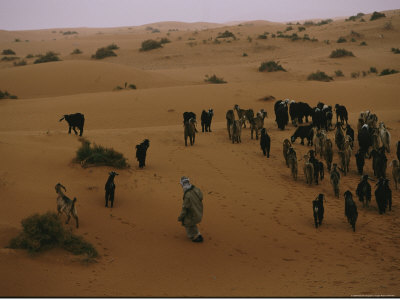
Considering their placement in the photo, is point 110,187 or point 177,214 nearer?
point 110,187

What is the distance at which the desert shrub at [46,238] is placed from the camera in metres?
6.73

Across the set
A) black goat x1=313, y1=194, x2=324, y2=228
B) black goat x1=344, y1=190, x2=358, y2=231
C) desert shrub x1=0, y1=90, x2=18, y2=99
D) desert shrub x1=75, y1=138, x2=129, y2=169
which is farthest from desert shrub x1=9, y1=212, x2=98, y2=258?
desert shrub x1=0, y1=90, x2=18, y2=99

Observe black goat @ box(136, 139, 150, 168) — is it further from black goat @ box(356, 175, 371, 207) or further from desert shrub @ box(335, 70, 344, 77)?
desert shrub @ box(335, 70, 344, 77)

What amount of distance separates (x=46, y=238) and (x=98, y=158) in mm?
4606

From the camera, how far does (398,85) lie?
1017 inches

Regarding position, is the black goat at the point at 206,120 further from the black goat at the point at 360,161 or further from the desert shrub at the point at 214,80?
the desert shrub at the point at 214,80

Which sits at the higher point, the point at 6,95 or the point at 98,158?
the point at 6,95

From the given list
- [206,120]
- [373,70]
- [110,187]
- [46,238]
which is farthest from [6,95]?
[373,70]

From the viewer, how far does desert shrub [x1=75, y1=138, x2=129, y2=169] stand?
11.3m

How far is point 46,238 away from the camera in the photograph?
686cm

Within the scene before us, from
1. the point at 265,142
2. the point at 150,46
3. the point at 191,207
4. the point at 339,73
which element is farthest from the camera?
the point at 150,46

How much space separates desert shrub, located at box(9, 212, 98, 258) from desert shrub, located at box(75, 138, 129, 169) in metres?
4.14

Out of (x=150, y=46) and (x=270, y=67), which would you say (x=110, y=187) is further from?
(x=150, y=46)

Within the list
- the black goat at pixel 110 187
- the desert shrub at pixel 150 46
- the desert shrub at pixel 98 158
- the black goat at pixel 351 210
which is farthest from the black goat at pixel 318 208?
the desert shrub at pixel 150 46
